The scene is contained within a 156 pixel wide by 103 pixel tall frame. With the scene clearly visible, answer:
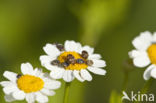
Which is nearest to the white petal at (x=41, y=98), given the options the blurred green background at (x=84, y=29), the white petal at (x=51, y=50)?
the white petal at (x=51, y=50)

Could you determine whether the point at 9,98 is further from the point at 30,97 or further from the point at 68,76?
the point at 68,76

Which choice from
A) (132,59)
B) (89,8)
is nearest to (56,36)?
(89,8)

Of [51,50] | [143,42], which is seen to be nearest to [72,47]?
[51,50]

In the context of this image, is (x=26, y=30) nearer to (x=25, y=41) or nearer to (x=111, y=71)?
(x=25, y=41)

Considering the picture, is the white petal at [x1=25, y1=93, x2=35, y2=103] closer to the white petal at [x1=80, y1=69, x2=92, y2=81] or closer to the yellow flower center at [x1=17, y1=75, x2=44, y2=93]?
the yellow flower center at [x1=17, y1=75, x2=44, y2=93]

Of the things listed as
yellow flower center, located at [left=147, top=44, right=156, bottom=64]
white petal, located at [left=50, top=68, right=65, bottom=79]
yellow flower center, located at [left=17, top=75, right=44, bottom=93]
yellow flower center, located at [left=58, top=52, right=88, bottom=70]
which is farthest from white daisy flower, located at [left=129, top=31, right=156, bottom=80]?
yellow flower center, located at [left=17, top=75, right=44, bottom=93]

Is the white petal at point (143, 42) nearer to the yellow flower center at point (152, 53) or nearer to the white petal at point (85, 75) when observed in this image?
the yellow flower center at point (152, 53)
